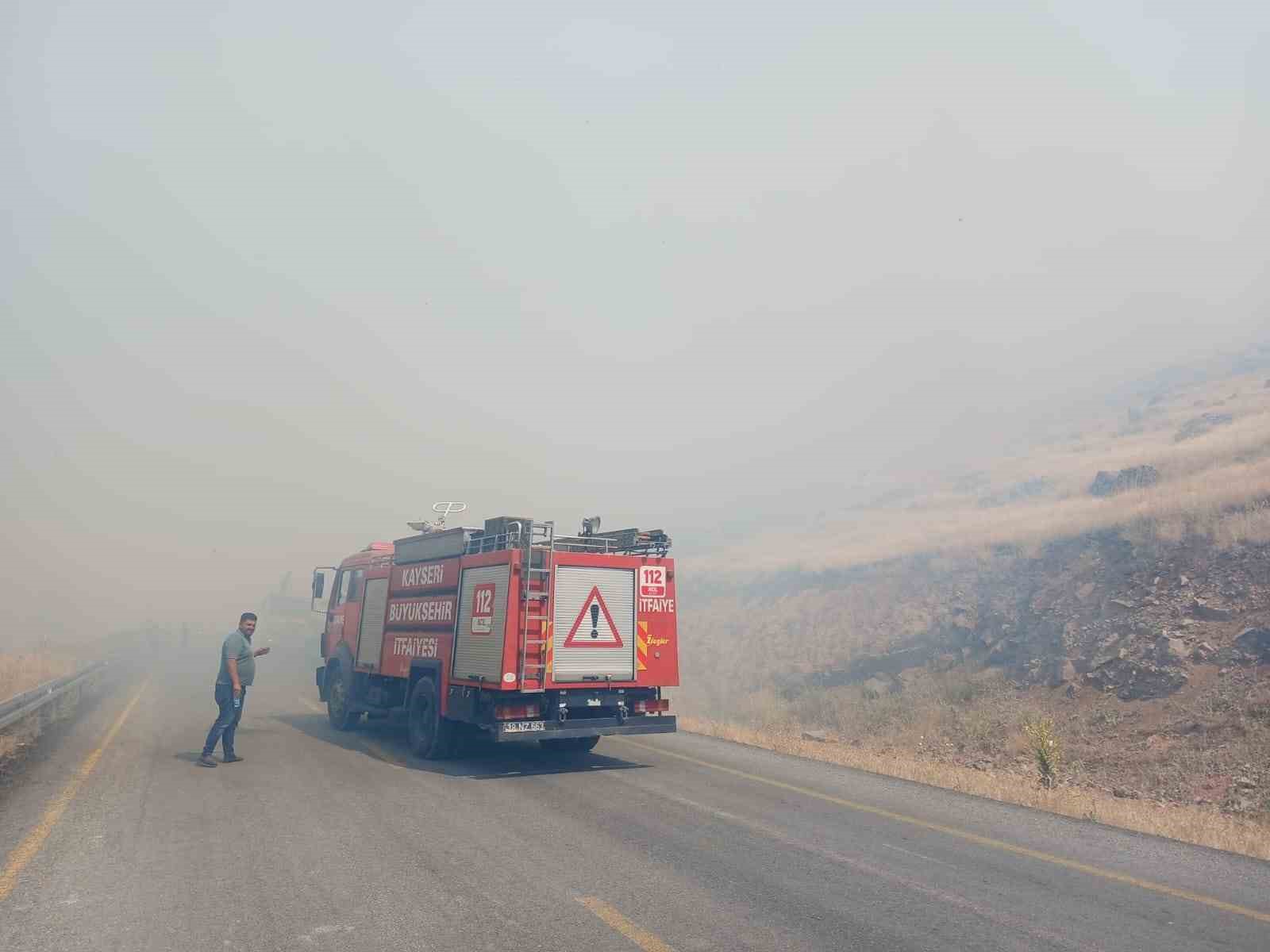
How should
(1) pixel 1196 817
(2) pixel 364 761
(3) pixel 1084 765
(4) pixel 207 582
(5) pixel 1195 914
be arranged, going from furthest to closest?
(4) pixel 207 582
(3) pixel 1084 765
(2) pixel 364 761
(1) pixel 1196 817
(5) pixel 1195 914

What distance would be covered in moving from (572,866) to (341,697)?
34.0 feet

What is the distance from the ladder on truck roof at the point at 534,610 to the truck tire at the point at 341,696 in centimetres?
585

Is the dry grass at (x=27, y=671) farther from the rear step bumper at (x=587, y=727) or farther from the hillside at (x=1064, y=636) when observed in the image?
the hillside at (x=1064, y=636)

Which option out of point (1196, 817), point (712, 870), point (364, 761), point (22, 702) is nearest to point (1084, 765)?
point (1196, 817)

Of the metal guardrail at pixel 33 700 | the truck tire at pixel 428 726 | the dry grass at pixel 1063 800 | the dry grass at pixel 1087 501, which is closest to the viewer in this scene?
the dry grass at pixel 1063 800

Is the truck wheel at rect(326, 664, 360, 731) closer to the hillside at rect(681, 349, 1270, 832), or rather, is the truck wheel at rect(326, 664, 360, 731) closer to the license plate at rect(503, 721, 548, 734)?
the license plate at rect(503, 721, 548, 734)

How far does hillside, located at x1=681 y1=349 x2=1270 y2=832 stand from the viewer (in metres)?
13.4

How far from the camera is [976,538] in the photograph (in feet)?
101

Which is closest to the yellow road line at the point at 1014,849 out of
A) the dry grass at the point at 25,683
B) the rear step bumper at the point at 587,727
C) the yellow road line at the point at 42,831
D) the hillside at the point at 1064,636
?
the rear step bumper at the point at 587,727

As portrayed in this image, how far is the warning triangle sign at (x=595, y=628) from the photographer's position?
11414mm

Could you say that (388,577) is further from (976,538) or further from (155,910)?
(976,538)

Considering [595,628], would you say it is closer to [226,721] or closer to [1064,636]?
[226,721]

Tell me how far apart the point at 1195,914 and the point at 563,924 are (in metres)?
4.28

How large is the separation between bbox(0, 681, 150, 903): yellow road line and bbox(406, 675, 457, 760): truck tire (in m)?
4.11
